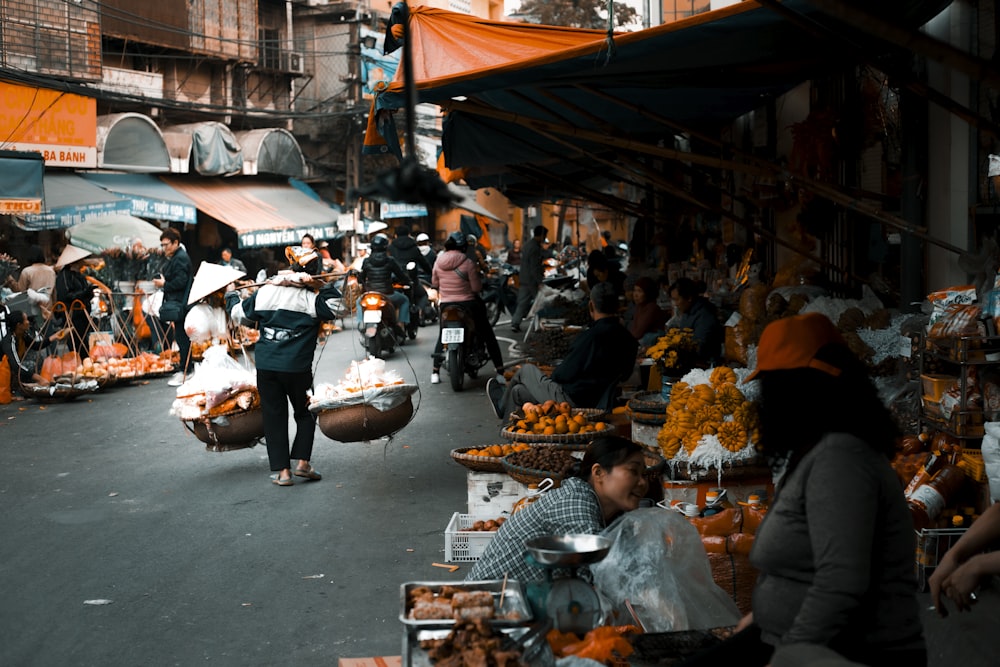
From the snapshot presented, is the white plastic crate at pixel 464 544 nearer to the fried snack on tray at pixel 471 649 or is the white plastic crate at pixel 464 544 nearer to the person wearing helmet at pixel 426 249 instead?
the fried snack on tray at pixel 471 649

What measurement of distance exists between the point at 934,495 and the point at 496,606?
267cm

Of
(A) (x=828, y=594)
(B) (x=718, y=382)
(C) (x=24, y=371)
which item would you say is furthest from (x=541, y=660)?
(C) (x=24, y=371)

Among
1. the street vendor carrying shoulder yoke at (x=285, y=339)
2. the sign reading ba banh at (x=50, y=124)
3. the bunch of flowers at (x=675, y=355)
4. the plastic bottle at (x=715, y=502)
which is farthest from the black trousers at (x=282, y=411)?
the sign reading ba banh at (x=50, y=124)

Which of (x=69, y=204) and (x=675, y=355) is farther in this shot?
(x=69, y=204)

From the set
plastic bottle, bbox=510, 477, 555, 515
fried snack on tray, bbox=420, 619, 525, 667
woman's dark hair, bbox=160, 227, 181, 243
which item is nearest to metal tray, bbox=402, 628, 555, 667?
fried snack on tray, bbox=420, 619, 525, 667

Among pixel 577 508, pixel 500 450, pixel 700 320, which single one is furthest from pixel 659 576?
pixel 700 320

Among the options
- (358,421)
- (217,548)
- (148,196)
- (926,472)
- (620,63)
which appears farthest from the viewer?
(148,196)

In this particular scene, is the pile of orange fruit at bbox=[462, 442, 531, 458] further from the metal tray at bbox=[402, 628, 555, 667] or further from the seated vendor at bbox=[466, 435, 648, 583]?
the metal tray at bbox=[402, 628, 555, 667]

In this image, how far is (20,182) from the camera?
50.3ft

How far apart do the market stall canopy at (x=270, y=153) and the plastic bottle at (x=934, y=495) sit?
87.8ft

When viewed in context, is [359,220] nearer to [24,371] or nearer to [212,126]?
[212,126]

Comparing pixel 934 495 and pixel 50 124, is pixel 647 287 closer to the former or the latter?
pixel 934 495

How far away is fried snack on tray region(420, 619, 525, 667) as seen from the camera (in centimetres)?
356

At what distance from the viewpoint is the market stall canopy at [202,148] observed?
26672 mm
